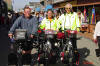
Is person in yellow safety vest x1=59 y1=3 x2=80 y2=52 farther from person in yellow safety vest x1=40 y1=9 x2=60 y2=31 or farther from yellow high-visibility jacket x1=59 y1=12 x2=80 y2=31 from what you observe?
person in yellow safety vest x1=40 y1=9 x2=60 y2=31

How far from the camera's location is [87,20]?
605 inches

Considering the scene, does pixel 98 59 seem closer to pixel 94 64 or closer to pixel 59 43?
pixel 94 64

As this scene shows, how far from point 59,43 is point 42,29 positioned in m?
0.73

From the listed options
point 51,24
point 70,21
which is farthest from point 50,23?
point 70,21

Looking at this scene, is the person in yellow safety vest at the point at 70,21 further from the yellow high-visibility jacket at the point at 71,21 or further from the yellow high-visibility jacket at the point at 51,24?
the yellow high-visibility jacket at the point at 51,24

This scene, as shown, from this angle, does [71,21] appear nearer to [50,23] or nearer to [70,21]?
[70,21]

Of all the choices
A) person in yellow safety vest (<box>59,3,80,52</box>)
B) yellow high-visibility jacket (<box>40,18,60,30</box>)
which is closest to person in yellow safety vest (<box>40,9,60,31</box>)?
yellow high-visibility jacket (<box>40,18,60,30</box>)

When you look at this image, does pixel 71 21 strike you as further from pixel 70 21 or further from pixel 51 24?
pixel 51 24

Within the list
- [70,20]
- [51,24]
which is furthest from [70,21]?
[51,24]

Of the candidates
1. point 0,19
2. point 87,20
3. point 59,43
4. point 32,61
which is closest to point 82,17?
point 87,20

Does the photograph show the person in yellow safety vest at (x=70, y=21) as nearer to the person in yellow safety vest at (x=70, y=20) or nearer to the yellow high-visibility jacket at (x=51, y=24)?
the person in yellow safety vest at (x=70, y=20)

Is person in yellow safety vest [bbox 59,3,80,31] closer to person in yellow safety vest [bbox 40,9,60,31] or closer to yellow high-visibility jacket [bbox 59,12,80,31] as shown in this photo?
yellow high-visibility jacket [bbox 59,12,80,31]

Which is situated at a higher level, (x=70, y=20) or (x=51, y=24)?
(x=70, y=20)

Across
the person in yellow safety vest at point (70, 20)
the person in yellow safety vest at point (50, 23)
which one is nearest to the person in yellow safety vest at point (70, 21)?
the person in yellow safety vest at point (70, 20)
